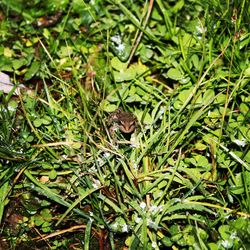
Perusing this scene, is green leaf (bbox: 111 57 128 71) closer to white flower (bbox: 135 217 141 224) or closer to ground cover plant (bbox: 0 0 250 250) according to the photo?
ground cover plant (bbox: 0 0 250 250)

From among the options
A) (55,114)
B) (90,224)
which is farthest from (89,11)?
(90,224)

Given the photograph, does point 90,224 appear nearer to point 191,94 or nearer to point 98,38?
point 191,94

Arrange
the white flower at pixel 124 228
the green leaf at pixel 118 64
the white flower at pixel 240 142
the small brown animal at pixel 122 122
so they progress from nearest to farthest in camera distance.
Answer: the white flower at pixel 124 228, the white flower at pixel 240 142, the small brown animal at pixel 122 122, the green leaf at pixel 118 64

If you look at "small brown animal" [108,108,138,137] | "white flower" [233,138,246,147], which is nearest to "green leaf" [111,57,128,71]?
"small brown animal" [108,108,138,137]

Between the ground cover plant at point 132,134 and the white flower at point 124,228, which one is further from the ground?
the ground cover plant at point 132,134

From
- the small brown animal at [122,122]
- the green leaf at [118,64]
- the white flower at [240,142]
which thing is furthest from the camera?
the green leaf at [118,64]

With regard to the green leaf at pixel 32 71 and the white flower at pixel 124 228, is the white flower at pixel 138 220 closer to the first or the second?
the white flower at pixel 124 228

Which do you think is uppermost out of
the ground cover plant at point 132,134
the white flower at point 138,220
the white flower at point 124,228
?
the ground cover plant at point 132,134

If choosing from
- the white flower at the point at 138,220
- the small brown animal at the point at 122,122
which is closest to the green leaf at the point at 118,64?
the small brown animal at the point at 122,122
